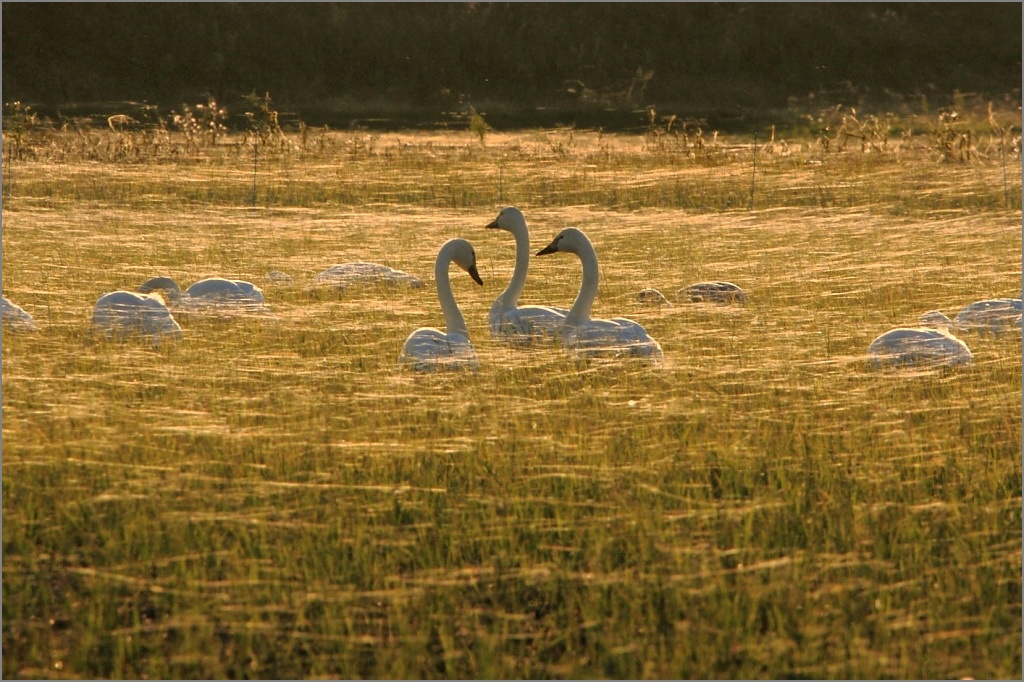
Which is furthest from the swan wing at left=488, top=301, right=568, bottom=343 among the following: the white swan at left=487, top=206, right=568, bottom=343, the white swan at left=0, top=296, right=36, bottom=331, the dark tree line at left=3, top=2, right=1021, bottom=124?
the dark tree line at left=3, top=2, right=1021, bottom=124

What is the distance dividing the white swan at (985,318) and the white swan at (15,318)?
16.1 feet

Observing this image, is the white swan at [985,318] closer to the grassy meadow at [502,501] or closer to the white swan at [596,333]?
the grassy meadow at [502,501]

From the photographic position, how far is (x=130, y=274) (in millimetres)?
8930

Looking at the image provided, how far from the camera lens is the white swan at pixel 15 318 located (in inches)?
257

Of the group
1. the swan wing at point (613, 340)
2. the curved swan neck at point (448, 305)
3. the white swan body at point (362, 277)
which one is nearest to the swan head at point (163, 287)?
the white swan body at point (362, 277)

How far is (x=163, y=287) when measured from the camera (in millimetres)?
7824

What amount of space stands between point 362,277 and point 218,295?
1.52 meters

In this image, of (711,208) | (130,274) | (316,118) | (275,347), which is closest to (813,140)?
(711,208)

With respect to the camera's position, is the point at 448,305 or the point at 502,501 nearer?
the point at 502,501

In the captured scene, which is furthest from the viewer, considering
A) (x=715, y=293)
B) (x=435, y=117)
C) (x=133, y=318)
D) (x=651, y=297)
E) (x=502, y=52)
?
(x=502, y=52)

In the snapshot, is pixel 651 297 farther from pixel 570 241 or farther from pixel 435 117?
pixel 435 117

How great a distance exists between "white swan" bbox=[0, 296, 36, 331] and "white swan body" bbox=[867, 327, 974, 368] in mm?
4291

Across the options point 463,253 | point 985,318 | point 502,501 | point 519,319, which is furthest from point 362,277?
point 502,501

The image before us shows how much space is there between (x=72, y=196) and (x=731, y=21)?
3119 cm
